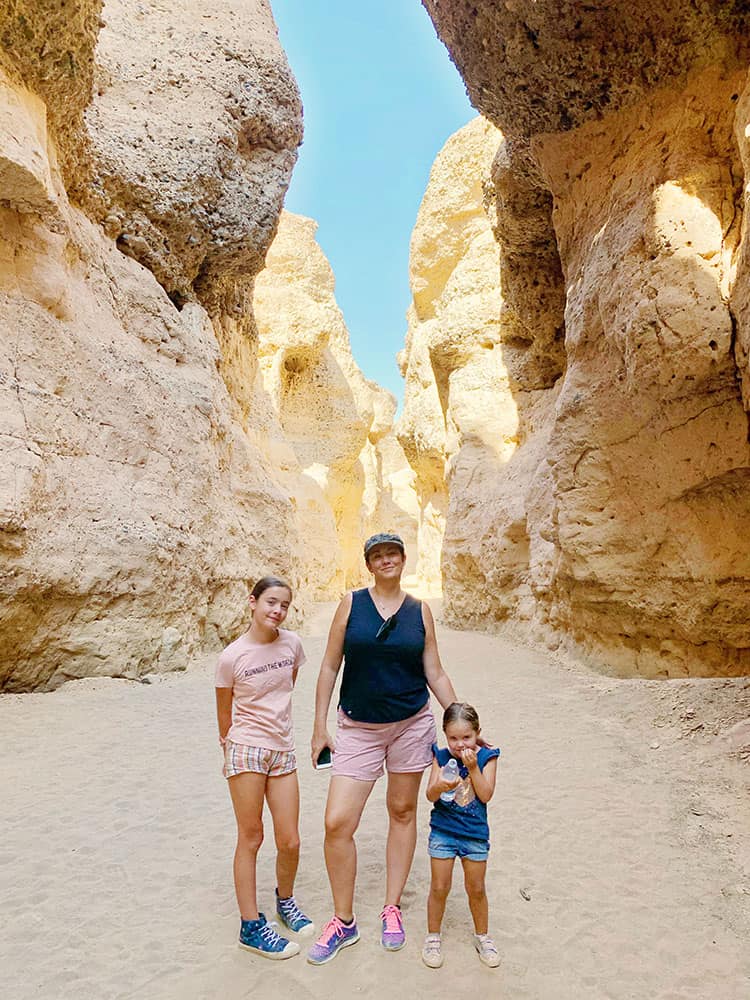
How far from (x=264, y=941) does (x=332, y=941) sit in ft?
0.87

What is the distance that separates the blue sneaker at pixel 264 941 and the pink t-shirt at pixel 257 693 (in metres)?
0.69

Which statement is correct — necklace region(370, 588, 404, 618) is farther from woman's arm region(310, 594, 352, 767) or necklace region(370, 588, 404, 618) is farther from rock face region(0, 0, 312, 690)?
rock face region(0, 0, 312, 690)

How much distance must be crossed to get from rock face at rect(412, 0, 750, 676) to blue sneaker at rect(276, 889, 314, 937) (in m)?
4.53

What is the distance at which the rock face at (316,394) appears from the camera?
2003 cm

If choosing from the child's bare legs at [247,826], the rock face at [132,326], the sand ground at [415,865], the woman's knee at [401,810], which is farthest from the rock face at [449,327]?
the child's bare legs at [247,826]

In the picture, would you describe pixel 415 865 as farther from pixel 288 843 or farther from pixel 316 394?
pixel 316 394

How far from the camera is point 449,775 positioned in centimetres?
221

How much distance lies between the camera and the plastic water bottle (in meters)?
2.21

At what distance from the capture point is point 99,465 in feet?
22.3

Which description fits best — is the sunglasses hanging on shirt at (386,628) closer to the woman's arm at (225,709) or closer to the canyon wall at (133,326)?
the woman's arm at (225,709)

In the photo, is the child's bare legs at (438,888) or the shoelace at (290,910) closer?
the child's bare legs at (438,888)

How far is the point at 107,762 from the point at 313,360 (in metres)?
19.6

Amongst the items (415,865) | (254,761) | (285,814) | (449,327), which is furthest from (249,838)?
(449,327)

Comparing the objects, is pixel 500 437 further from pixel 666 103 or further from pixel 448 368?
pixel 666 103
